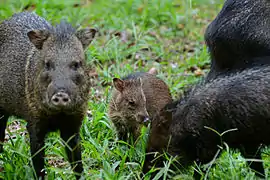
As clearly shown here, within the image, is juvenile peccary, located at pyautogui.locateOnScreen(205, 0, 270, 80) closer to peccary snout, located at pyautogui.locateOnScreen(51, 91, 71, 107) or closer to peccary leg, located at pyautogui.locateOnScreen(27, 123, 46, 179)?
peccary leg, located at pyautogui.locateOnScreen(27, 123, 46, 179)

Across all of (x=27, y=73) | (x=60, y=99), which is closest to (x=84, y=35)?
(x=27, y=73)

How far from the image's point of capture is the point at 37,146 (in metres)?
5.04

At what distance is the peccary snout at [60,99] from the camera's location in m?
4.46

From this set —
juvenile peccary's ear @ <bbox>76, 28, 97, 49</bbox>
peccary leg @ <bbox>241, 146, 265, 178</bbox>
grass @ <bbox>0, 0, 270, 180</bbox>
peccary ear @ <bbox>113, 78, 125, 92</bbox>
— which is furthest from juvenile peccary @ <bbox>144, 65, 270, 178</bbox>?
peccary ear @ <bbox>113, 78, 125, 92</bbox>

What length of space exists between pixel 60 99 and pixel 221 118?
1.33 m

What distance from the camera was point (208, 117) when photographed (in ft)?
16.5

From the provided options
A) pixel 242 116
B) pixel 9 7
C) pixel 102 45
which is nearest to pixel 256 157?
pixel 242 116

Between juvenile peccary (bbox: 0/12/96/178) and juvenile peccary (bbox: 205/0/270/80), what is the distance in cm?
153

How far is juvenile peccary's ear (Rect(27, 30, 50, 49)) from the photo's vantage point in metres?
5.00

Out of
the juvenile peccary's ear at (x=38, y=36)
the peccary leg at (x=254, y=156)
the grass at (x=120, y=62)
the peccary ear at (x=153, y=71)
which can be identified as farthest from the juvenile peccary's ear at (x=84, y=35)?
the peccary ear at (x=153, y=71)

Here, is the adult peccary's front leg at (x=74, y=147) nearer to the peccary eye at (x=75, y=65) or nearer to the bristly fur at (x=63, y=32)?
the peccary eye at (x=75, y=65)

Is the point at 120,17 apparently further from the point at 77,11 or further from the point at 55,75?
the point at 55,75

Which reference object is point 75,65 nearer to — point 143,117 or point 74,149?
point 74,149

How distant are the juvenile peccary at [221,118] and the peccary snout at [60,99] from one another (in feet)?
3.47
